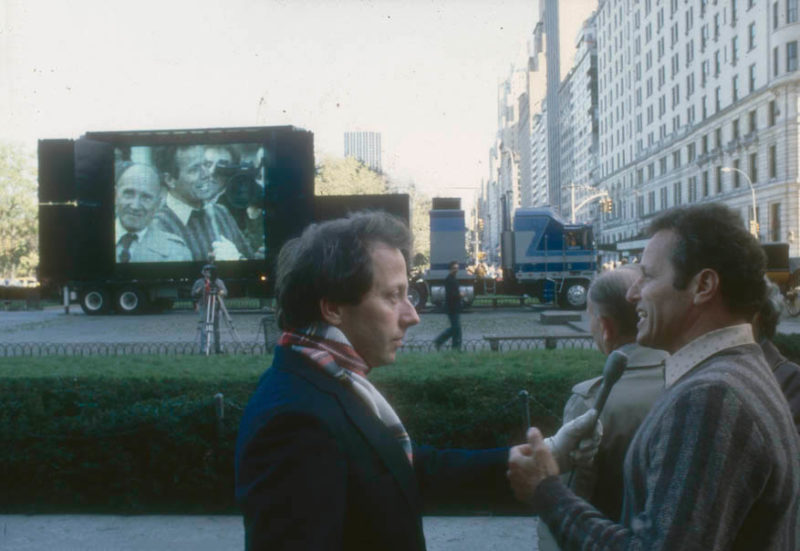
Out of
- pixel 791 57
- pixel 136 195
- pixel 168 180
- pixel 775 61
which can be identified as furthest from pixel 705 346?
pixel 775 61

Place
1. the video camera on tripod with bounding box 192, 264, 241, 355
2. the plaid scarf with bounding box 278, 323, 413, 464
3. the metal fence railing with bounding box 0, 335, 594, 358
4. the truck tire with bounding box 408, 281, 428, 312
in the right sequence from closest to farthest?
the plaid scarf with bounding box 278, 323, 413, 464 < the metal fence railing with bounding box 0, 335, 594, 358 < the video camera on tripod with bounding box 192, 264, 241, 355 < the truck tire with bounding box 408, 281, 428, 312

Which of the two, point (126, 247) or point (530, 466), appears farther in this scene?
point (126, 247)

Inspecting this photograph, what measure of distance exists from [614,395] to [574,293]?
26878mm

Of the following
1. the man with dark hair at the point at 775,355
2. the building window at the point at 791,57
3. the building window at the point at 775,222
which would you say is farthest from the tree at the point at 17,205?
the man with dark hair at the point at 775,355

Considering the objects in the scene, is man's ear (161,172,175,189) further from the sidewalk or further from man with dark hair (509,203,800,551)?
man with dark hair (509,203,800,551)

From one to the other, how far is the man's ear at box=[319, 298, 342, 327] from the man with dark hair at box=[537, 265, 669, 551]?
1.17 m

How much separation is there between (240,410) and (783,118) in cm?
5875

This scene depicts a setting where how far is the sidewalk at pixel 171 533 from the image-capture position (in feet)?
18.7

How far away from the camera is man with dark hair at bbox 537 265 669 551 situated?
3.06 m

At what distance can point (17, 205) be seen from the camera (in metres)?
61.8

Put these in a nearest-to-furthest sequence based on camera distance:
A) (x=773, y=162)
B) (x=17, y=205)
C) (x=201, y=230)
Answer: (x=201, y=230) → (x=773, y=162) → (x=17, y=205)

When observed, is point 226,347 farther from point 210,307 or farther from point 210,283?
point 210,283

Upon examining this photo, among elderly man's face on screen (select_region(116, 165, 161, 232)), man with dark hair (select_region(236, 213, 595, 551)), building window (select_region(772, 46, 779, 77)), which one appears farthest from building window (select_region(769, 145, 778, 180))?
man with dark hair (select_region(236, 213, 595, 551))

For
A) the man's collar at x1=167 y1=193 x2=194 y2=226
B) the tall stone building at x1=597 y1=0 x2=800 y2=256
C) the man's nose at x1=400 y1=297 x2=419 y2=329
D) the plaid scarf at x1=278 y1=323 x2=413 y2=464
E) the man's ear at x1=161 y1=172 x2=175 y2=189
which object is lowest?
the plaid scarf at x1=278 y1=323 x2=413 y2=464
